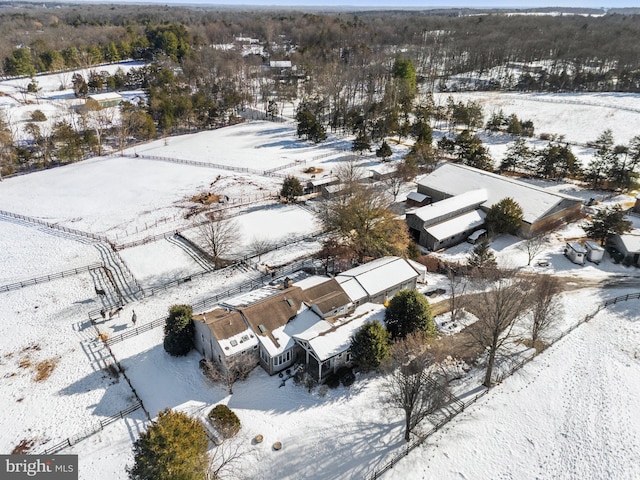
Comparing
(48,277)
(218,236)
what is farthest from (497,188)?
(48,277)

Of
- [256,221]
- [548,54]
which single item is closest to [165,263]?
[256,221]

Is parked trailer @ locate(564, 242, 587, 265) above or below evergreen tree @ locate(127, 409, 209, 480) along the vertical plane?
below

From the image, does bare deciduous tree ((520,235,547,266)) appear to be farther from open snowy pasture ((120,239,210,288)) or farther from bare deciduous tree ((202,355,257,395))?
open snowy pasture ((120,239,210,288))

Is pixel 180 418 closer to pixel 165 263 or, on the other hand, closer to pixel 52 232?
pixel 165 263

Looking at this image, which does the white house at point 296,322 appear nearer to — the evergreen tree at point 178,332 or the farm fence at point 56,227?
the evergreen tree at point 178,332

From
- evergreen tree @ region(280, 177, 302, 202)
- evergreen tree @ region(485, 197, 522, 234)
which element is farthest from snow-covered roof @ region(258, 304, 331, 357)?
evergreen tree @ region(280, 177, 302, 202)

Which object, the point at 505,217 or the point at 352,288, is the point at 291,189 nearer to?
the point at 352,288
